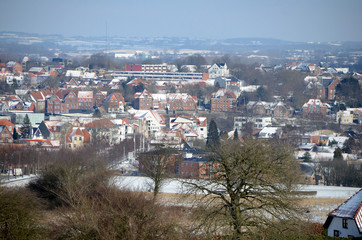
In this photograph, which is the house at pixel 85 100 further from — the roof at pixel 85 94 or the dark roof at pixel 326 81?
the dark roof at pixel 326 81

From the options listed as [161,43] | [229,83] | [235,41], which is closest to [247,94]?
[229,83]

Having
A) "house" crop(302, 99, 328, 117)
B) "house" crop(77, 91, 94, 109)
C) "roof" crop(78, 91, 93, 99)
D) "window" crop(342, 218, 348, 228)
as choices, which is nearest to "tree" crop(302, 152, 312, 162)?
"window" crop(342, 218, 348, 228)

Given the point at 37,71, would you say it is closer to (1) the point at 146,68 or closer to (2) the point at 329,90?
(1) the point at 146,68

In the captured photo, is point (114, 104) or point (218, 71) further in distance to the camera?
point (218, 71)

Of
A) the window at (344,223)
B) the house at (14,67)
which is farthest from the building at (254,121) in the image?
the house at (14,67)

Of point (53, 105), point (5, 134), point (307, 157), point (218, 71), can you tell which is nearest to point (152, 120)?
point (5, 134)

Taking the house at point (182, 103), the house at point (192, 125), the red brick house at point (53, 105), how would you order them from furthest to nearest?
the house at point (182, 103) → the red brick house at point (53, 105) → the house at point (192, 125)
